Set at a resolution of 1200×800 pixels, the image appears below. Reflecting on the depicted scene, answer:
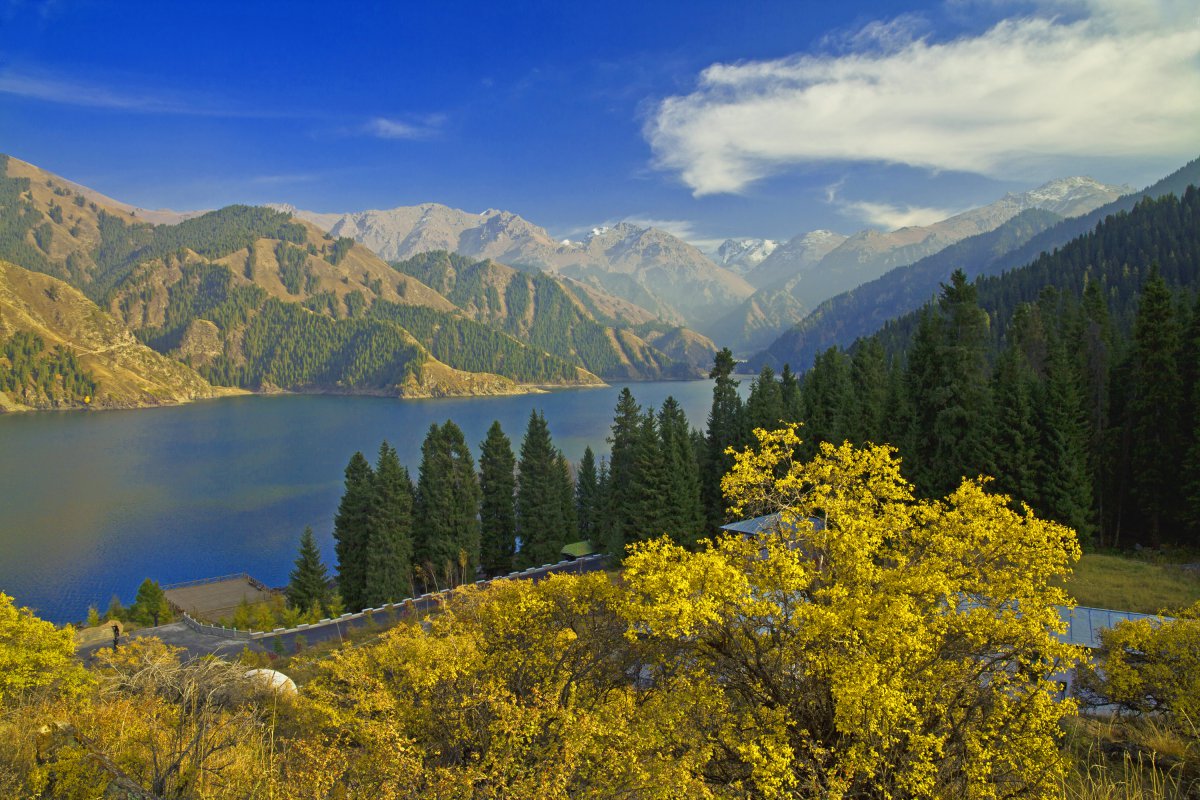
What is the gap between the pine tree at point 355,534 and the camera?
55.3 m

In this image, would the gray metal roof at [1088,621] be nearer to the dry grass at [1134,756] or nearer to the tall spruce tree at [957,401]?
the dry grass at [1134,756]

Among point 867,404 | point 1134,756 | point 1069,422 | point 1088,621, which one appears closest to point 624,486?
point 867,404

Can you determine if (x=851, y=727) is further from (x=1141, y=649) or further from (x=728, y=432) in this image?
(x=728, y=432)

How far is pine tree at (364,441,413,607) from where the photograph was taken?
52.2m

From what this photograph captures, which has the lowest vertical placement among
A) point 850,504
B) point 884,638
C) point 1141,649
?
point 1141,649

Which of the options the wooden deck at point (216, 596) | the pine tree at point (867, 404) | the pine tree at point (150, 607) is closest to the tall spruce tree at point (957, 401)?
the pine tree at point (867, 404)

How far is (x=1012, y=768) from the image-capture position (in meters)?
11.8

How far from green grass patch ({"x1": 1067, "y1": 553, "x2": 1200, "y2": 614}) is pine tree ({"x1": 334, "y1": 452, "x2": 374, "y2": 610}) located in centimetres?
4962

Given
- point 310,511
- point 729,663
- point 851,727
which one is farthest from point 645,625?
point 310,511

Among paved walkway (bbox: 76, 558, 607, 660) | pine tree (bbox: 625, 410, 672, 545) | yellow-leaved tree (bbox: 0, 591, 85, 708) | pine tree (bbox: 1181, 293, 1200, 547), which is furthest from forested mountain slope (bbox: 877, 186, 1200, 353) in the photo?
yellow-leaved tree (bbox: 0, 591, 85, 708)

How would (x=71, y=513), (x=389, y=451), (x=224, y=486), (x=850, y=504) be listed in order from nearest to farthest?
1. (x=850, y=504)
2. (x=389, y=451)
3. (x=71, y=513)
4. (x=224, y=486)

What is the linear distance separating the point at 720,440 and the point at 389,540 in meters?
31.8

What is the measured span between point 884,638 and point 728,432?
4918cm

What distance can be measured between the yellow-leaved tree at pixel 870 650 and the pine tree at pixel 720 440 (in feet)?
128
